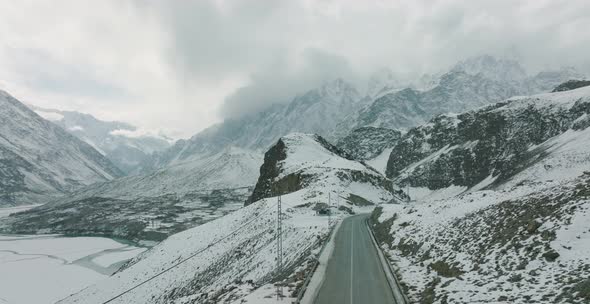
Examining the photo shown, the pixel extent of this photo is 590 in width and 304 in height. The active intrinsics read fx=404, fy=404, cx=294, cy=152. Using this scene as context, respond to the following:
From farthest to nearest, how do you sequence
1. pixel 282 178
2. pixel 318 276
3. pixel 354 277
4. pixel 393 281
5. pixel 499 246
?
pixel 282 178
pixel 318 276
pixel 354 277
pixel 393 281
pixel 499 246

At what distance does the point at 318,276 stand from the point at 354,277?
2.44 metres

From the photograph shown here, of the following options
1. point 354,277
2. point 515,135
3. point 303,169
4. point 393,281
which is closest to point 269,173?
point 303,169

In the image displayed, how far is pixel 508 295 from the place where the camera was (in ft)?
55.7

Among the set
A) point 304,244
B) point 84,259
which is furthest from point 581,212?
point 84,259

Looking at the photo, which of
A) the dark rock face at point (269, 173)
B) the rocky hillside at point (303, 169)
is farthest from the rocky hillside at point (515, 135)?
the dark rock face at point (269, 173)

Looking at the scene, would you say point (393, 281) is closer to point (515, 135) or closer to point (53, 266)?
point (53, 266)

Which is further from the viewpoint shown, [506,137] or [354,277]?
[506,137]

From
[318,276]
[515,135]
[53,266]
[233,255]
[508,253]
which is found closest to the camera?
[508,253]

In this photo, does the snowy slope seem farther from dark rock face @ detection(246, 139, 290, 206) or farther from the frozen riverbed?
the frozen riverbed

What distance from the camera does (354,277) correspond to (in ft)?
Answer: 89.8

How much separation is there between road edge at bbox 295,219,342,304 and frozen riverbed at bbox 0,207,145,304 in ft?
249

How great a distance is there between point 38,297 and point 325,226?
→ 76.0 metres

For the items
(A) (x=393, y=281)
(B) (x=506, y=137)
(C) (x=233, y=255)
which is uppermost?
(B) (x=506, y=137)

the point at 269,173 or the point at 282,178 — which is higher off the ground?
the point at 269,173
